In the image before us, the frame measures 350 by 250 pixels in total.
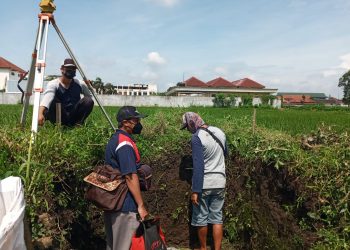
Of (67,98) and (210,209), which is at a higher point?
(67,98)

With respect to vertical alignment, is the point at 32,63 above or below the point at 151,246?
above

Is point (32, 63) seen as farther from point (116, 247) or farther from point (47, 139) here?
point (116, 247)

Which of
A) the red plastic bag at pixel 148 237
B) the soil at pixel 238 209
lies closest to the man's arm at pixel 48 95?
the soil at pixel 238 209

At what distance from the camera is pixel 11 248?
200 centimetres

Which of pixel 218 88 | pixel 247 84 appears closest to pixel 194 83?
pixel 218 88

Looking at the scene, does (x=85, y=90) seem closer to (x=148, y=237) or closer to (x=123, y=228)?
(x=123, y=228)

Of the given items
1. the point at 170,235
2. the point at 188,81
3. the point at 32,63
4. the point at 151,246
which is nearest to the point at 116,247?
the point at 151,246

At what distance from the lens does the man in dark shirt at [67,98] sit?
4.87 m

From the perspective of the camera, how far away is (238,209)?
5.06 meters

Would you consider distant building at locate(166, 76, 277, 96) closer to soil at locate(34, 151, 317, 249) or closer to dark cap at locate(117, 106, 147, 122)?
soil at locate(34, 151, 317, 249)

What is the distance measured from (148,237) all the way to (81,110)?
2755 mm

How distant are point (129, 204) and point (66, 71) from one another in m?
2.46

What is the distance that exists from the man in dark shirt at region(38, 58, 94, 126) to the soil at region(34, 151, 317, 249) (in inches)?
50.3

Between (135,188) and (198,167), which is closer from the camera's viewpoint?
(135,188)
